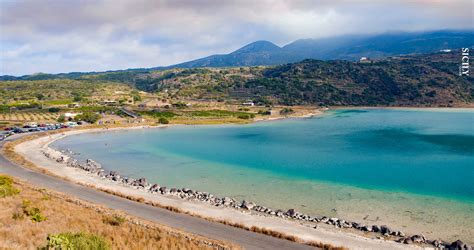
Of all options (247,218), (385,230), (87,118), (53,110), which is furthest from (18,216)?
(53,110)

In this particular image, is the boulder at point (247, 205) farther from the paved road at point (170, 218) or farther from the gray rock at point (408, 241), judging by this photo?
the gray rock at point (408, 241)

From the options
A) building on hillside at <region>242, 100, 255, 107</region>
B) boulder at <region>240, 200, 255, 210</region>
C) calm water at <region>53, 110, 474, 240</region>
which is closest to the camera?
boulder at <region>240, 200, 255, 210</region>

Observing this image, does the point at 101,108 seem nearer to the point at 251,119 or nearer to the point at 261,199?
the point at 251,119

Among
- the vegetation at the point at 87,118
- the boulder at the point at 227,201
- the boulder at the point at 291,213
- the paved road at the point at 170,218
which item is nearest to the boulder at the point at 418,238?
the paved road at the point at 170,218

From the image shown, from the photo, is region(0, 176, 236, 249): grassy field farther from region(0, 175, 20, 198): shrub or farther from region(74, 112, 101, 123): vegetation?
region(74, 112, 101, 123): vegetation

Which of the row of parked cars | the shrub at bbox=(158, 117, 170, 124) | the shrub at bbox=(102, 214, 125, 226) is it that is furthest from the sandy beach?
the shrub at bbox=(158, 117, 170, 124)

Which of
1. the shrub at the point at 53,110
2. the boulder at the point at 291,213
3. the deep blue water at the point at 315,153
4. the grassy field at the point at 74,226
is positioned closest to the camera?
the grassy field at the point at 74,226
